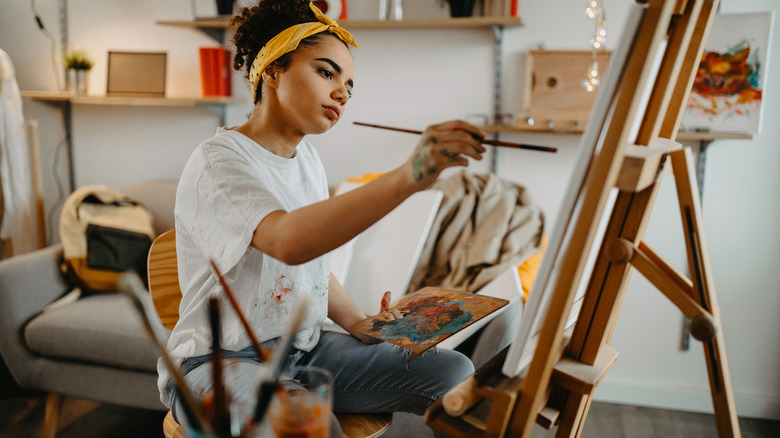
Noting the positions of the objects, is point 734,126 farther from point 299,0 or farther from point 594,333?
point 299,0

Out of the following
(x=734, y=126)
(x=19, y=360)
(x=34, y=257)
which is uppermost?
(x=734, y=126)

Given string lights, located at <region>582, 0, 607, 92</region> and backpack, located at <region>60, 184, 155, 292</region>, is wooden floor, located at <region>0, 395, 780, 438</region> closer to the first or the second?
backpack, located at <region>60, 184, 155, 292</region>

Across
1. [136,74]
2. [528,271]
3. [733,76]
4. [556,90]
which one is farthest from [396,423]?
[136,74]

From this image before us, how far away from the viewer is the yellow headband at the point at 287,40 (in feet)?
3.59

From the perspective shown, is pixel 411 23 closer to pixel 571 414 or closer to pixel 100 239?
pixel 100 239

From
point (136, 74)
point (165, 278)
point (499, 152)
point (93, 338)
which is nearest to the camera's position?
point (165, 278)

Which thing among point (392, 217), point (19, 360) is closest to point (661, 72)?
point (392, 217)

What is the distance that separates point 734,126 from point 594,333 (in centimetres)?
162

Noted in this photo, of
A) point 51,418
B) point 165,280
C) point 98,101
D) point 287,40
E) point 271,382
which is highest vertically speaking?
point 287,40

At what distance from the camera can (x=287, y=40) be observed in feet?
3.59

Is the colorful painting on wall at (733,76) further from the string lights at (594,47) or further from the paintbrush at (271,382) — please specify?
the paintbrush at (271,382)

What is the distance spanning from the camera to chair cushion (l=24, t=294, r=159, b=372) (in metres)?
1.88

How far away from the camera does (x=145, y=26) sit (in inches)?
105

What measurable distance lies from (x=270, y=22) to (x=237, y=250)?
1.73 ft
